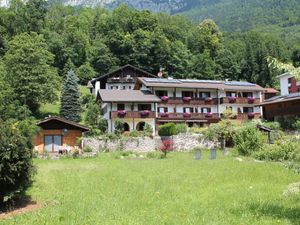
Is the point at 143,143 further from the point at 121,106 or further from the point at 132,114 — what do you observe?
the point at 121,106

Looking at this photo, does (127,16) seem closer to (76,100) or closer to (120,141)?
(76,100)

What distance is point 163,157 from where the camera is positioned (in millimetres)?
32312

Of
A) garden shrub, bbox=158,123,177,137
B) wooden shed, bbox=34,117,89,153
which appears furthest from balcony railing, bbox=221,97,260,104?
wooden shed, bbox=34,117,89,153

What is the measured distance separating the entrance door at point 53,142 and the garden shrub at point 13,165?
23.6m

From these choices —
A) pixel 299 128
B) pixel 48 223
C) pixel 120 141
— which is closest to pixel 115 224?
pixel 48 223

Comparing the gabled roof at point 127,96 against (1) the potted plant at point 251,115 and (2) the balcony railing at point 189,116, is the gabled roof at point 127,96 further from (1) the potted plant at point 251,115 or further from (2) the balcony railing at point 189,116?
(1) the potted plant at point 251,115

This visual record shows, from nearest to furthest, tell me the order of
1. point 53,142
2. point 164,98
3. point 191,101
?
point 53,142 → point 164,98 → point 191,101

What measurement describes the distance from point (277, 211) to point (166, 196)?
182 inches

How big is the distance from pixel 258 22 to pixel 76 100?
374 ft

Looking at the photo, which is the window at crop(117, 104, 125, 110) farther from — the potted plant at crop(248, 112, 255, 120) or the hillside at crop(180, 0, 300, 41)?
the hillside at crop(180, 0, 300, 41)

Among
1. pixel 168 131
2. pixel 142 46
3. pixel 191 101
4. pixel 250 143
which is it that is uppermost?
pixel 142 46

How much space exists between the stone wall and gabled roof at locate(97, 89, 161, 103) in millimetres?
10131

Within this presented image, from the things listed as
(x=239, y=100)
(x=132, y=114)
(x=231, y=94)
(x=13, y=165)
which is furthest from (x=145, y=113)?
(x=13, y=165)

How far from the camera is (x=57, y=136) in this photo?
129 feet
